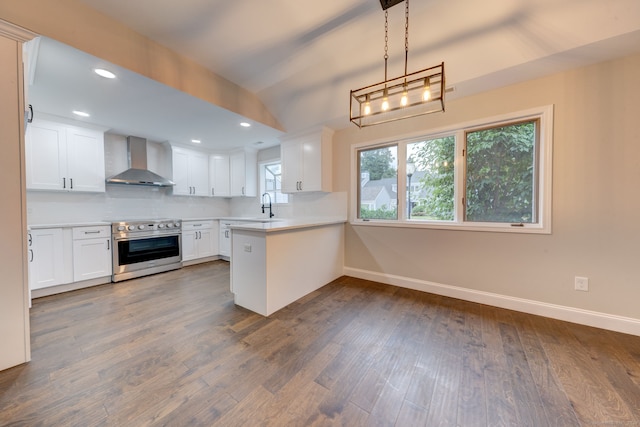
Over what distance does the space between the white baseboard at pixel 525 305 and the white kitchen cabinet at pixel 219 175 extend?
3.74 m

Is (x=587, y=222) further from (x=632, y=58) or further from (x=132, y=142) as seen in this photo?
(x=132, y=142)

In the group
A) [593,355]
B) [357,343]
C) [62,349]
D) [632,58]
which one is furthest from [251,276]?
[632,58]

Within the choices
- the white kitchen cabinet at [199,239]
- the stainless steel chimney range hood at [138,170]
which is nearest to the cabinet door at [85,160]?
the stainless steel chimney range hood at [138,170]

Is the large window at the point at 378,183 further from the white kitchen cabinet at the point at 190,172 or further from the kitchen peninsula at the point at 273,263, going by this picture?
the white kitchen cabinet at the point at 190,172

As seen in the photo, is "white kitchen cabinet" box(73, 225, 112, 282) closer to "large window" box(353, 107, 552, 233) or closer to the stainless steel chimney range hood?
the stainless steel chimney range hood

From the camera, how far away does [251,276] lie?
2574 mm

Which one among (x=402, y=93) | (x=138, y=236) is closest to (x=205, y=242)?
(x=138, y=236)

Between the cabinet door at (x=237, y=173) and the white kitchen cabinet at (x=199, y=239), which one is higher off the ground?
the cabinet door at (x=237, y=173)

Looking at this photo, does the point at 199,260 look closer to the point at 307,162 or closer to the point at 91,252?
the point at 91,252

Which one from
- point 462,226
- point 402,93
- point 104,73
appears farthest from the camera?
point 462,226

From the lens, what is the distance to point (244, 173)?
202 inches

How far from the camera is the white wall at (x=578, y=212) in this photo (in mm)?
2084

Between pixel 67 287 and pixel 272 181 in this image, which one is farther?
pixel 272 181

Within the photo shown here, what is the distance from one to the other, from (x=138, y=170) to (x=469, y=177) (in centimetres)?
520
